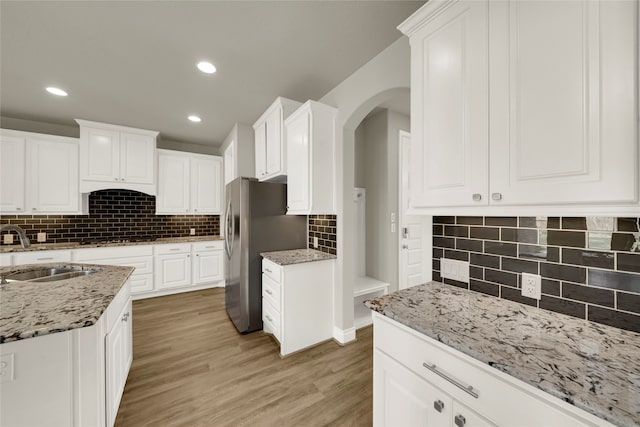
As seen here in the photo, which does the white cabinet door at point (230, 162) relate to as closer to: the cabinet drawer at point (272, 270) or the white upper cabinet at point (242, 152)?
the white upper cabinet at point (242, 152)

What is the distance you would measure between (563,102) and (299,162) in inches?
75.4

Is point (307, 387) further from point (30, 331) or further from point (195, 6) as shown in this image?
point (195, 6)

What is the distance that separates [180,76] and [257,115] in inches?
43.0

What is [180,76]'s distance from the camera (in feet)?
7.78

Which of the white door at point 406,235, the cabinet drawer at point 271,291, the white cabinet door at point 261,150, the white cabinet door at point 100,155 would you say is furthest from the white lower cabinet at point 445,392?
the white cabinet door at point 100,155

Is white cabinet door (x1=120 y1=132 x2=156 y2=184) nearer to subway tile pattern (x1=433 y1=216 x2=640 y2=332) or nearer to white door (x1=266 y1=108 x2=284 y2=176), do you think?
white door (x1=266 y1=108 x2=284 y2=176)

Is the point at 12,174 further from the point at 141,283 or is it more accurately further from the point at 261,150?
the point at 261,150

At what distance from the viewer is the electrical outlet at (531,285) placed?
1.11 m

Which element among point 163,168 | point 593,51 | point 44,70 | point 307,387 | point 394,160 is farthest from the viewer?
point 163,168

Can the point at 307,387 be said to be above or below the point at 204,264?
below

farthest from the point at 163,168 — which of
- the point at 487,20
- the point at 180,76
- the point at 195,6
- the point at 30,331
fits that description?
the point at 487,20

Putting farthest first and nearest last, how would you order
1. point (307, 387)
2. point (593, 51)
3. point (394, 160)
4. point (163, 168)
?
point (163, 168) < point (394, 160) < point (307, 387) < point (593, 51)

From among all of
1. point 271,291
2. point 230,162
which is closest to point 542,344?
point 271,291

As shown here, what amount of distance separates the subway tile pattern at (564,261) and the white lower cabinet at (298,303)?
1.34 m
